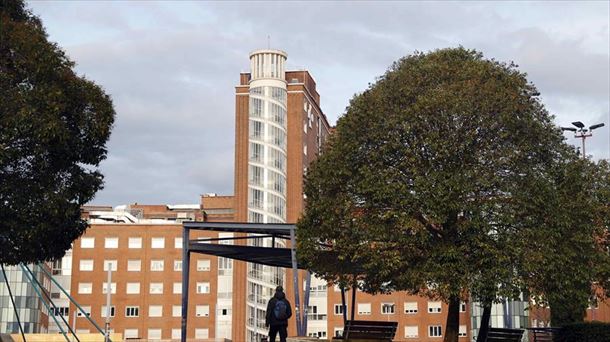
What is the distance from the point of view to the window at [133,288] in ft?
335

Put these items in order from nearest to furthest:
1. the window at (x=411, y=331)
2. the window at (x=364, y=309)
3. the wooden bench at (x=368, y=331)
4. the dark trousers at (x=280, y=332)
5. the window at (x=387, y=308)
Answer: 1. the dark trousers at (x=280, y=332)
2. the wooden bench at (x=368, y=331)
3. the window at (x=411, y=331)
4. the window at (x=387, y=308)
5. the window at (x=364, y=309)

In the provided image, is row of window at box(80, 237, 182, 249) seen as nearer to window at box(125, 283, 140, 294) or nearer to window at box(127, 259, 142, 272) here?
window at box(127, 259, 142, 272)

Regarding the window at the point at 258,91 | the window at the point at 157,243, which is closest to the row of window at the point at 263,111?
the window at the point at 258,91

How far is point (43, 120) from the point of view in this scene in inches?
821

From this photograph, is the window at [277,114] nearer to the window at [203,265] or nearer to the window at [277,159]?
the window at [277,159]

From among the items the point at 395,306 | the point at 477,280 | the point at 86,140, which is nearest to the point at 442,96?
the point at 477,280

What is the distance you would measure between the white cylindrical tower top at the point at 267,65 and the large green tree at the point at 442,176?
7591 centimetres

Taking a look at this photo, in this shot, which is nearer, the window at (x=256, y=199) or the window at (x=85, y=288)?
the window at (x=256, y=199)

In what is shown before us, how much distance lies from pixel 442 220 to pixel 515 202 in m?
2.58

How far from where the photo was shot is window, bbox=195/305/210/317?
102 meters

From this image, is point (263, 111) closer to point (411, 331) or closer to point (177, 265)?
point (177, 265)

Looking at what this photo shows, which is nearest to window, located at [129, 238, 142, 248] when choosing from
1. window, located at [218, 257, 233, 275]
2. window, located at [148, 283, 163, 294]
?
window, located at [148, 283, 163, 294]

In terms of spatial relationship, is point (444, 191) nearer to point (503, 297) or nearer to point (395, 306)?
point (503, 297)

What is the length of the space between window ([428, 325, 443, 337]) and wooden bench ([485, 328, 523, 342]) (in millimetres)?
69904
